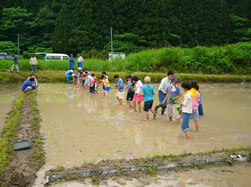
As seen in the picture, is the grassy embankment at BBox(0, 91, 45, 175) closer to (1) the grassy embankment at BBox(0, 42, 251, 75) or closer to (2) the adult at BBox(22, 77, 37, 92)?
(2) the adult at BBox(22, 77, 37, 92)

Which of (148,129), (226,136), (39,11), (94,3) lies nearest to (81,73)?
(148,129)

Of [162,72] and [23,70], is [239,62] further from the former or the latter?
[23,70]

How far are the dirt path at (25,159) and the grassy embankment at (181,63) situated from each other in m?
15.1

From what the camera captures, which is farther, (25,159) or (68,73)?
(68,73)

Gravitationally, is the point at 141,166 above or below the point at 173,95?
below

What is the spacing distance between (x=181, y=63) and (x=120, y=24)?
17.3 meters

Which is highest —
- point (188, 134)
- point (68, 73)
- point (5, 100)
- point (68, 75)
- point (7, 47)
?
point (7, 47)

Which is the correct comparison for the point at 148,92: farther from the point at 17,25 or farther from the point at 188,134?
the point at 17,25

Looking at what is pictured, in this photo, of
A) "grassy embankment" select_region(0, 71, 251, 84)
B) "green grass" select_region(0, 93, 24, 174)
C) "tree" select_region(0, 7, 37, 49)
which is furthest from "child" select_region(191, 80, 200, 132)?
"tree" select_region(0, 7, 37, 49)

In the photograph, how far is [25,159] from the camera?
578cm

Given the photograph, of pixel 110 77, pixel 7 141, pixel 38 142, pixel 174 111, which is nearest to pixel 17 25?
pixel 110 77

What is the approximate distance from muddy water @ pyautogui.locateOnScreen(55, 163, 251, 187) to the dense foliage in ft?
108

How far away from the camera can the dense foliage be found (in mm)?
38312

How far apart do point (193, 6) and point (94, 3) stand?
14622mm
